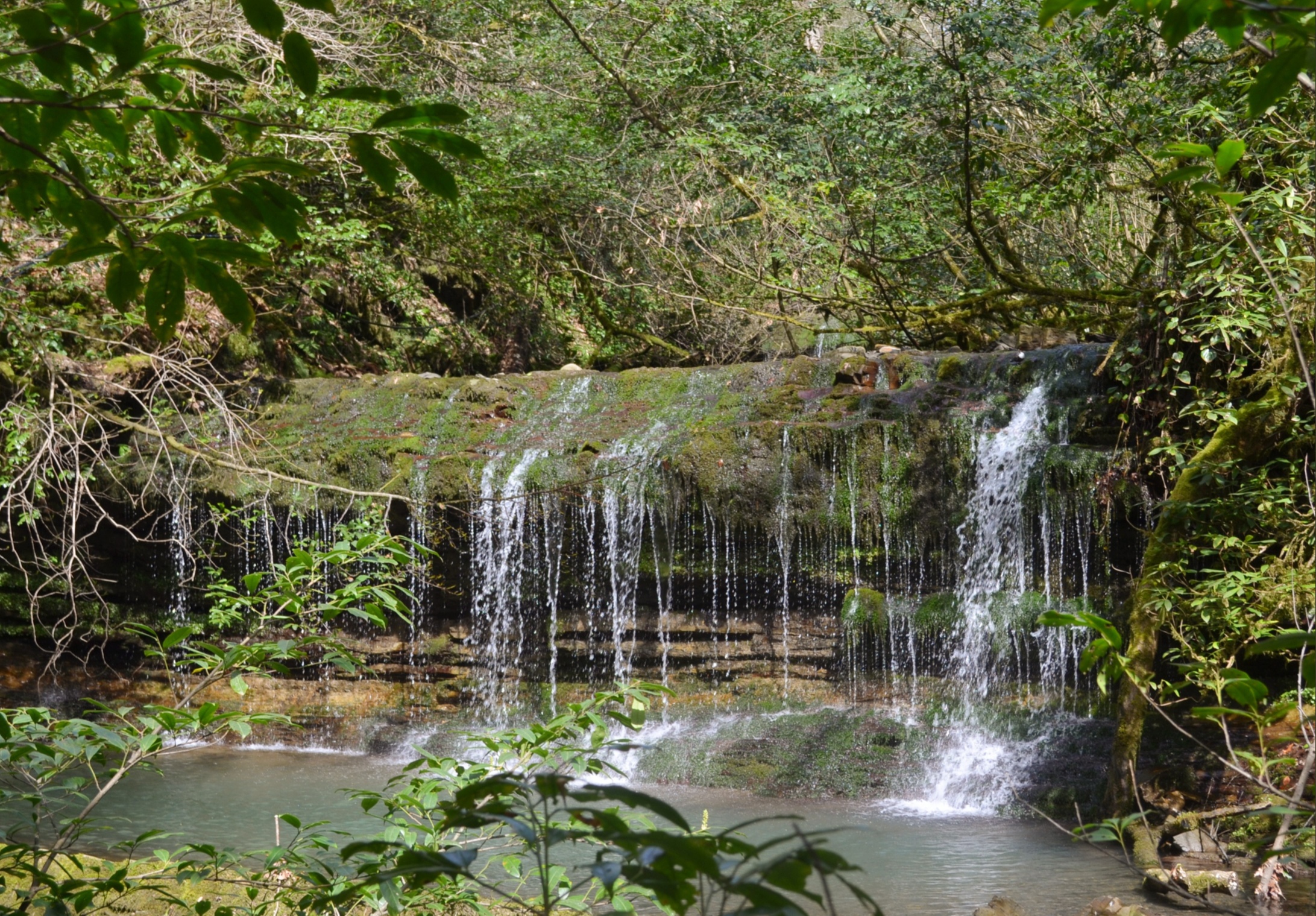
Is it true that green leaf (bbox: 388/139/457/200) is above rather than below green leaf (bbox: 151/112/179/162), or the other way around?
below

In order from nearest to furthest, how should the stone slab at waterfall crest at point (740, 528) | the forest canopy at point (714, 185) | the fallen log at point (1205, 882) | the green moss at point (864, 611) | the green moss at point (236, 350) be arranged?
the fallen log at point (1205, 882)
the forest canopy at point (714, 185)
the stone slab at waterfall crest at point (740, 528)
the green moss at point (864, 611)
the green moss at point (236, 350)

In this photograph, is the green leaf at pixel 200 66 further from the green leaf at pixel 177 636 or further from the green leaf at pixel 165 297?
the green leaf at pixel 177 636

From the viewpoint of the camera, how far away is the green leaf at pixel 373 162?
1495 mm

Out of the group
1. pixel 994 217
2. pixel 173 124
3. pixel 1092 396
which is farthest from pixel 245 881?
pixel 994 217

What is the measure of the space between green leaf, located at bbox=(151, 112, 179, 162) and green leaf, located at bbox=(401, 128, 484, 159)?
1.37 ft

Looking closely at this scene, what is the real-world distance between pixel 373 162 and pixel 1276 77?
114 centimetres

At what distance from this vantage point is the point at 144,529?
31.7 feet

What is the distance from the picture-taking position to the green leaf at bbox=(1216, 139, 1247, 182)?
4.31 ft

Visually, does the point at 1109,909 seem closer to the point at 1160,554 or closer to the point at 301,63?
the point at 1160,554

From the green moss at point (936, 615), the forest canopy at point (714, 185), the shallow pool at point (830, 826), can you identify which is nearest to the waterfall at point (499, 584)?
the shallow pool at point (830, 826)

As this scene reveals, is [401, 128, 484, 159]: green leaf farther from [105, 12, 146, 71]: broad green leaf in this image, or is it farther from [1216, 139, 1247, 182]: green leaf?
[1216, 139, 1247, 182]: green leaf

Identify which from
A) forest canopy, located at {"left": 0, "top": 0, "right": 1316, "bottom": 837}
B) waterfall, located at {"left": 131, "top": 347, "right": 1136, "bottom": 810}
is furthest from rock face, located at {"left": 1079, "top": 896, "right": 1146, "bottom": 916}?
waterfall, located at {"left": 131, "top": 347, "right": 1136, "bottom": 810}

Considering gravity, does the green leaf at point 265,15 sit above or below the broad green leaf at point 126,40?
above

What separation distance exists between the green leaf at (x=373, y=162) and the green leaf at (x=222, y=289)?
249 mm
